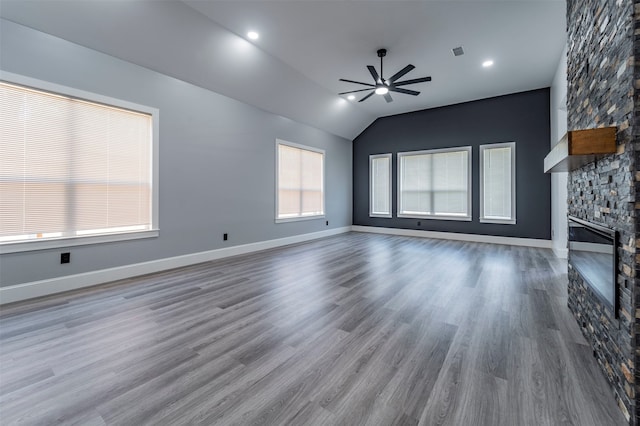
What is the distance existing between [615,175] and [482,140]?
6025mm

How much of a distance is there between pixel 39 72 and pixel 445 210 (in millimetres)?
7989

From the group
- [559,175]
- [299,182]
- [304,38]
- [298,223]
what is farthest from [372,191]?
[304,38]

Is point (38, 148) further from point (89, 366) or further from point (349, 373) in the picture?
point (349, 373)

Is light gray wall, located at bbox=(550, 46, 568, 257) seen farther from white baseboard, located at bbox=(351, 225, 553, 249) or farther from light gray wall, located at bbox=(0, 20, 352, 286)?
light gray wall, located at bbox=(0, 20, 352, 286)

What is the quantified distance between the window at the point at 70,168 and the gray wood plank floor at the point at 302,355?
0.79 m

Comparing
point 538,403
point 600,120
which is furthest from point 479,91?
point 538,403

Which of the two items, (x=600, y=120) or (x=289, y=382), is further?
(x=600, y=120)

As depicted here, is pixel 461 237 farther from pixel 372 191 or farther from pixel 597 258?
pixel 597 258

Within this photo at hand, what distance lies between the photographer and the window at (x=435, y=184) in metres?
7.20

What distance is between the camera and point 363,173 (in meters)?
8.87

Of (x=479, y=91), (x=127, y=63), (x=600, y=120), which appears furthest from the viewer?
(x=479, y=91)

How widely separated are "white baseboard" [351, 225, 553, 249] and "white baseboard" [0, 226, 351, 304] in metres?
4.06

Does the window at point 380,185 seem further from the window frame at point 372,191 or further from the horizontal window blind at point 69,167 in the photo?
the horizontal window blind at point 69,167

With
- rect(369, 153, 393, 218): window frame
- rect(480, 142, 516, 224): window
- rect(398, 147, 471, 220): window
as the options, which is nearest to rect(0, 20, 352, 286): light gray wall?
rect(369, 153, 393, 218): window frame
